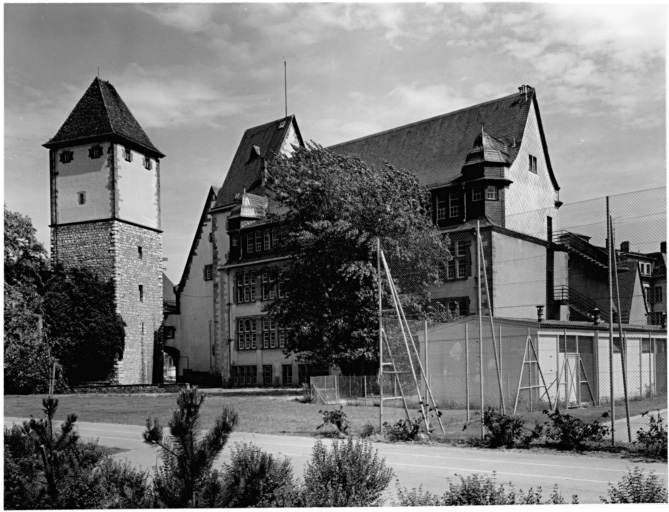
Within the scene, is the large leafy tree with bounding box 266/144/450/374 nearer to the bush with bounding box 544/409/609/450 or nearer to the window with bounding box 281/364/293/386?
the window with bounding box 281/364/293/386

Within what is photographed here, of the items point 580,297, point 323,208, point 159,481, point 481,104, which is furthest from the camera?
point 481,104

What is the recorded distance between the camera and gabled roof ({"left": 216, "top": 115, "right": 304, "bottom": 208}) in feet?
183

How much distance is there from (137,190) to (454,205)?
74.0 ft

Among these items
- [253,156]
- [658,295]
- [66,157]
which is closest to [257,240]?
[253,156]

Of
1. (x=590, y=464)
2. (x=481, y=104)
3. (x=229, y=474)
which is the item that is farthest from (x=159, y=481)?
(x=481, y=104)

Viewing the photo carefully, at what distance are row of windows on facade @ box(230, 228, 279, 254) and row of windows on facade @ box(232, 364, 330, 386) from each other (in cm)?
729

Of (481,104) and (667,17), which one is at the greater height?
(481,104)

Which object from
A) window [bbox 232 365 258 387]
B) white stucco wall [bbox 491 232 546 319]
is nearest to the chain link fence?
white stucco wall [bbox 491 232 546 319]

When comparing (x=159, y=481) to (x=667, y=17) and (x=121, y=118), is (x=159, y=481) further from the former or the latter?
(x=121, y=118)

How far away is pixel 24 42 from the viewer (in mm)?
15820

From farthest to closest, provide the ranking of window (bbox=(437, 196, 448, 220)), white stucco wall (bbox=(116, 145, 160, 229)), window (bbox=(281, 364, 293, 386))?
1. white stucco wall (bbox=(116, 145, 160, 229))
2. window (bbox=(281, 364, 293, 386))
3. window (bbox=(437, 196, 448, 220))

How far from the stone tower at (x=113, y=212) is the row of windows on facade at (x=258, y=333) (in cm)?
568

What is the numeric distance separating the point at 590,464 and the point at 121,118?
45.8m

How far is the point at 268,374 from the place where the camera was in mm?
50406
